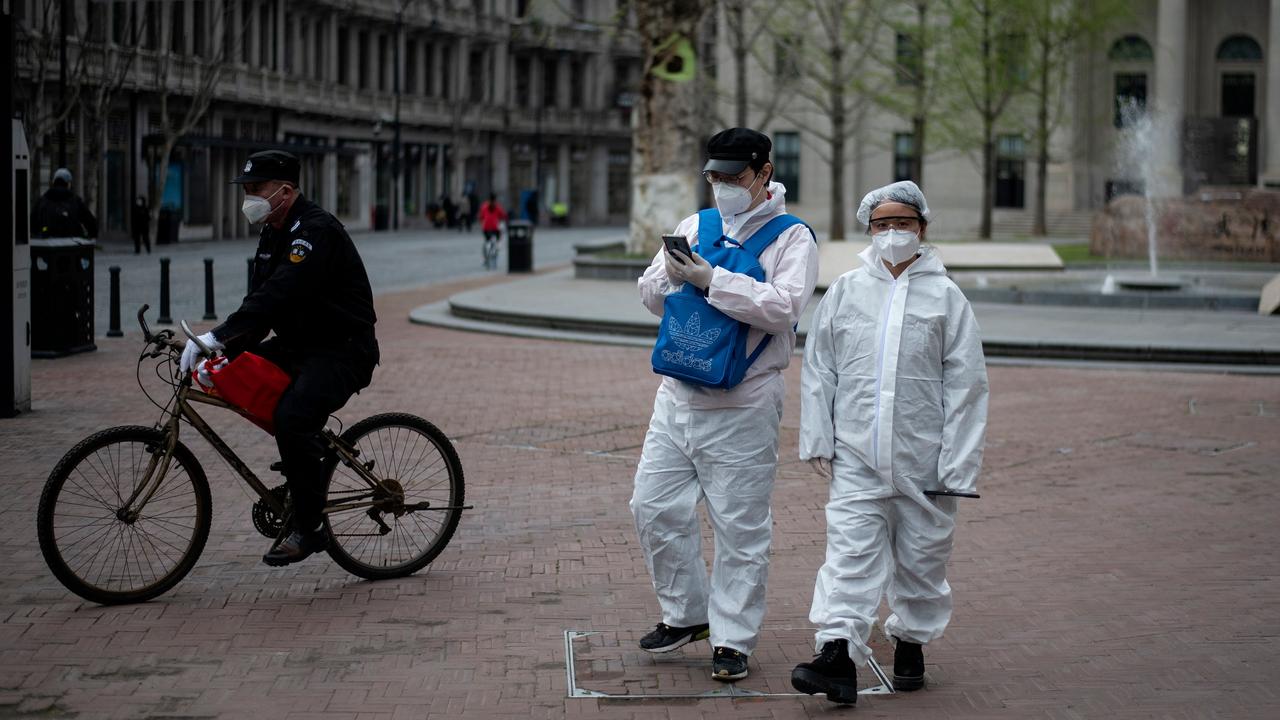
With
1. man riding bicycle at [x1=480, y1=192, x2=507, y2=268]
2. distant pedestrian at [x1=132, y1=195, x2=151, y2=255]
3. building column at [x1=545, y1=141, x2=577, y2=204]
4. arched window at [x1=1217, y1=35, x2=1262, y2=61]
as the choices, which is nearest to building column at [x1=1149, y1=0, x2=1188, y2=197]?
arched window at [x1=1217, y1=35, x2=1262, y2=61]

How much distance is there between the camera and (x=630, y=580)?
22.6 ft

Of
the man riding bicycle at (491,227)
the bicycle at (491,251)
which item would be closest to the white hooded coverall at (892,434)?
the bicycle at (491,251)

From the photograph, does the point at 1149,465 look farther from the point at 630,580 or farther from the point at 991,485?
the point at 630,580

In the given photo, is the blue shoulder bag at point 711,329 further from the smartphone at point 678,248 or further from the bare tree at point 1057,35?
the bare tree at point 1057,35

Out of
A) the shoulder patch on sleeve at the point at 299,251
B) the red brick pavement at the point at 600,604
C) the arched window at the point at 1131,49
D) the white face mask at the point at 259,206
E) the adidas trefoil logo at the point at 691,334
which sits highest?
the arched window at the point at 1131,49

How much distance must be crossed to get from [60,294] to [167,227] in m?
31.0

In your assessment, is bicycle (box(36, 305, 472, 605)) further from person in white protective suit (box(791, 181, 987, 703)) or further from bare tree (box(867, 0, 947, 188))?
bare tree (box(867, 0, 947, 188))

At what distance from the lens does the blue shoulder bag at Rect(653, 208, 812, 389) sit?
525 centimetres

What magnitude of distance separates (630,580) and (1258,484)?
447 cm

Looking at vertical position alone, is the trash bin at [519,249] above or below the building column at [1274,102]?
below

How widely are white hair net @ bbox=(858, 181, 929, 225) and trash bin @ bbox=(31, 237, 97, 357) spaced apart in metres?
10.9

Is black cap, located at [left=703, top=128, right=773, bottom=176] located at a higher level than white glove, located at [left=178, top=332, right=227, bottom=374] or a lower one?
higher

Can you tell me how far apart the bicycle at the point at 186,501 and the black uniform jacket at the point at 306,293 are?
30 cm

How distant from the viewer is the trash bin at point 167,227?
4475cm
